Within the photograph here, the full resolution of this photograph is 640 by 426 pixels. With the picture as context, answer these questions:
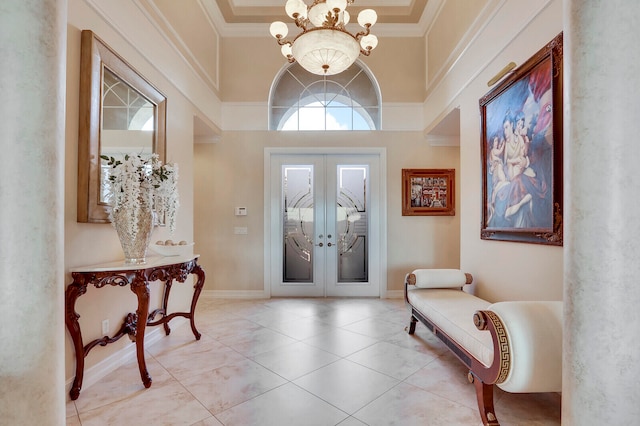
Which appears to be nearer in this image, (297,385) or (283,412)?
(283,412)

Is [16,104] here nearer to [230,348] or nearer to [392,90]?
[230,348]

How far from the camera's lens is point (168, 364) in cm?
275

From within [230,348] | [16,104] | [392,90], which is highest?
[392,90]

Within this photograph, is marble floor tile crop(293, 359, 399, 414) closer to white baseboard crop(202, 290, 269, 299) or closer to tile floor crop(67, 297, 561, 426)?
tile floor crop(67, 297, 561, 426)

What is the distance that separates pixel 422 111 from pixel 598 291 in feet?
15.3

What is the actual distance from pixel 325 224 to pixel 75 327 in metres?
3.57

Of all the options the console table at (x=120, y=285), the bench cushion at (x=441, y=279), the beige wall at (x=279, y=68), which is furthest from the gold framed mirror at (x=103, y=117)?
the bench cushion at (x=441, y=279)

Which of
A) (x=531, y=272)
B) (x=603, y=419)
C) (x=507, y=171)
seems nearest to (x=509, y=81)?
(x=507, y=171)

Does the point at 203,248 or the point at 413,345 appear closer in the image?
the point at 413,345

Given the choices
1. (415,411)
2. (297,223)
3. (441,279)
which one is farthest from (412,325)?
(297,223)

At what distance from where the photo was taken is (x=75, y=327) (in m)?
2.17

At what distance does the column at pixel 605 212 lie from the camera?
1008 mm

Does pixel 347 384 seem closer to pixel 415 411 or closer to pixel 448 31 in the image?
pixel 415 411

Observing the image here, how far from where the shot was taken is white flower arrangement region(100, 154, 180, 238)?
2379 millimetres
